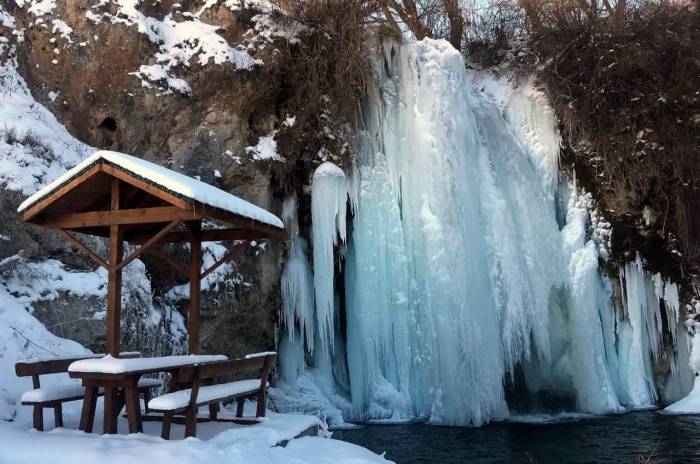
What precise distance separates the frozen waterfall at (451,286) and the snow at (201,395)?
4836 millimetres

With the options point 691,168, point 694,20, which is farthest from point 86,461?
point 694,20

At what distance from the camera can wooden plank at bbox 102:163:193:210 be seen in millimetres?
5586

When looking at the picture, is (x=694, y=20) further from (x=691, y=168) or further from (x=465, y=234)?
(x=465, y=234)

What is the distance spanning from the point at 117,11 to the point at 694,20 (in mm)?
12978

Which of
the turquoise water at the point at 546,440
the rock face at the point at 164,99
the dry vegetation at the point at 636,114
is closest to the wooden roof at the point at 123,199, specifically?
the turquoise water at the point at 546,440

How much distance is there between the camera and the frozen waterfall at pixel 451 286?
1105 centimetres

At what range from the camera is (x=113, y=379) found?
17.4ft

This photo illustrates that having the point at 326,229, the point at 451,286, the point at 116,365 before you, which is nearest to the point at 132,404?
the point at 116,365

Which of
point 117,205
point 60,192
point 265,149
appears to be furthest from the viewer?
point 265,149

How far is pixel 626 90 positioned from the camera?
46.1 ft

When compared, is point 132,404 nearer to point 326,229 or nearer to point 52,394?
point 52,394

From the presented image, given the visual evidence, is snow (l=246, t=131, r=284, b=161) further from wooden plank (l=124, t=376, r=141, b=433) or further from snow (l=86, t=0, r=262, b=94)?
wooden plank (l=124, t=376, r=141, b=433)

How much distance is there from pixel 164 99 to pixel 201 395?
23.9 ft

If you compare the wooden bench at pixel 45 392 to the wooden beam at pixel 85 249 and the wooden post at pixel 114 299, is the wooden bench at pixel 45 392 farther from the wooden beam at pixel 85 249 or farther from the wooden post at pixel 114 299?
the wooden beam at pixel 85 249
